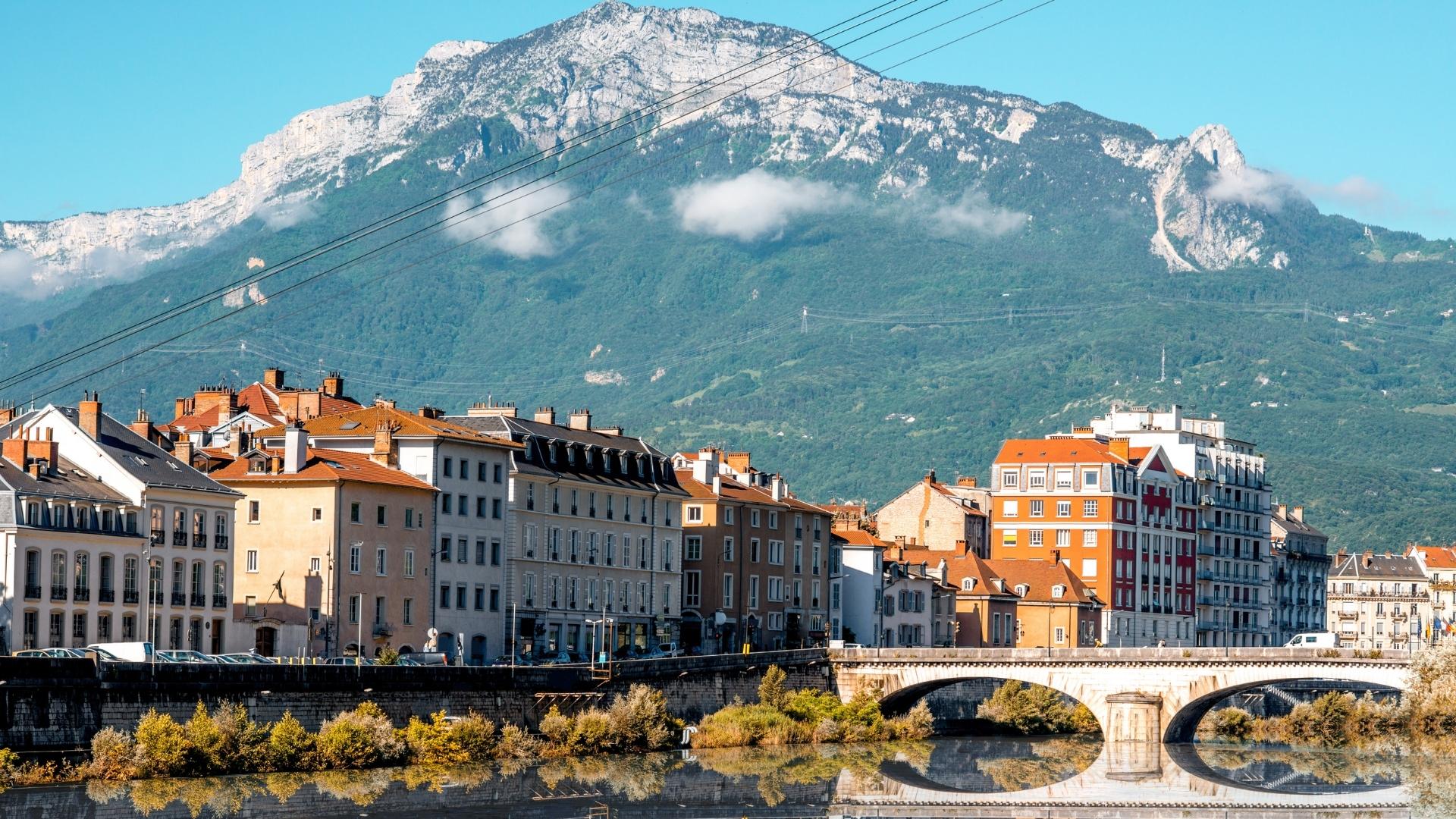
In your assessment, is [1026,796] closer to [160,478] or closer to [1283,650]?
[1283,650]

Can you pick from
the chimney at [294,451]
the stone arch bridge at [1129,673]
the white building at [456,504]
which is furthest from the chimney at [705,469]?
the chimney at [294,451]

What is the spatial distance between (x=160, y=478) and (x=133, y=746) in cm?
1601

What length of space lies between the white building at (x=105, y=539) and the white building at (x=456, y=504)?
405 inches

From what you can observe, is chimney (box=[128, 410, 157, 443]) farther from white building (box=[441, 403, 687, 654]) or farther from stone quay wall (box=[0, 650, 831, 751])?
stone quay wall (box=[0, 650, 831, 751])

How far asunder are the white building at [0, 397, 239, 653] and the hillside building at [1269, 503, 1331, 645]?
9713cm

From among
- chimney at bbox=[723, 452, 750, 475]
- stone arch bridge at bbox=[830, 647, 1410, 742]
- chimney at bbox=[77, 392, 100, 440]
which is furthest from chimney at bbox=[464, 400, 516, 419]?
chimney at bbox=[77, 392, 100, 440]

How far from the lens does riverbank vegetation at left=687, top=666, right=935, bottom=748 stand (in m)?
89.8

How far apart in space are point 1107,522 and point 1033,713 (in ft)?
106

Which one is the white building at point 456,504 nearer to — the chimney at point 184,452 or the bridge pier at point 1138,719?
the chimney at point 184,452

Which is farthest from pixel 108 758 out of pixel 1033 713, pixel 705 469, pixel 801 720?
pixel 1033 713

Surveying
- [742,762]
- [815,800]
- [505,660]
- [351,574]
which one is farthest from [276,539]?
[815,800]

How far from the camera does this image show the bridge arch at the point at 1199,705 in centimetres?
9431

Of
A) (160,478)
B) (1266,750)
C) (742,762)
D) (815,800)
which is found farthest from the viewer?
(1266,750)

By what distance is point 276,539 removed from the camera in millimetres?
84125
